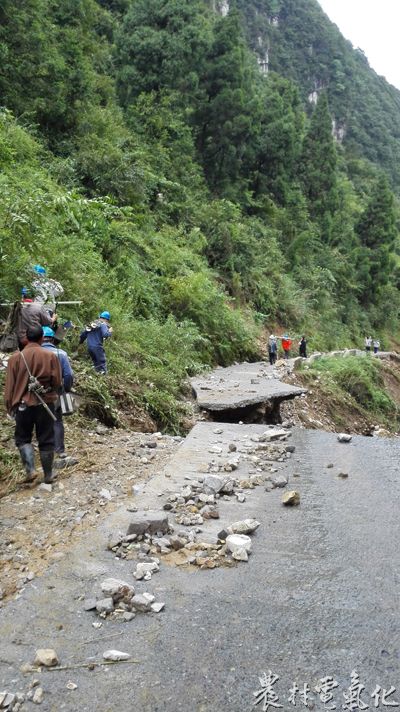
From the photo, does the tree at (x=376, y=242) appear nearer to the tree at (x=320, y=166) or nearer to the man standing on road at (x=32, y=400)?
the tree at (x=320, y=166)

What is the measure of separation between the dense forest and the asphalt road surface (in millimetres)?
4528

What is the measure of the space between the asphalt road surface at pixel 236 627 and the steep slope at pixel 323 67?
93.5 m

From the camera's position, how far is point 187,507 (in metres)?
4.45

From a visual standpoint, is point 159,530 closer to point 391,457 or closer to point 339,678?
point 339,678

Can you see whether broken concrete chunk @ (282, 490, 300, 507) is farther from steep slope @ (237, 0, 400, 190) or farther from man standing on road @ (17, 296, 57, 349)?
steep slope @ (237, 0, 400, 190)

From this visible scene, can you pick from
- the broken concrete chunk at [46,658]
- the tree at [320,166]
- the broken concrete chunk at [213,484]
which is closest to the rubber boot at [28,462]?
the broken concrete chunk at [213,484]

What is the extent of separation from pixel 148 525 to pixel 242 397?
598 cm

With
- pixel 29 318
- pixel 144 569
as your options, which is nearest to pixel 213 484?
pixel 144 569

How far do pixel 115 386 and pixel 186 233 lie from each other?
13.3m

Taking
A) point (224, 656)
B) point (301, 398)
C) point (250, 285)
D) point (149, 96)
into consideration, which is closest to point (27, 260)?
point (224, 656)

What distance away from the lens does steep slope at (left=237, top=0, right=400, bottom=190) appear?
92.2 m

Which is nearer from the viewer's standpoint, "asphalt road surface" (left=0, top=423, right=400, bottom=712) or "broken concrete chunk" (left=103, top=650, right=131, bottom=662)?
"asphalt road surface" (left=0, top=423, right=400, bottom=712)

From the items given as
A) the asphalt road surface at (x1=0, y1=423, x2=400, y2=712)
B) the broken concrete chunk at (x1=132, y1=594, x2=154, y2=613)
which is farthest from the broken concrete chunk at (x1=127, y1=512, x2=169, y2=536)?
the broken concrete chunk at (x1=132, y1=594, x2=154, y2=613)

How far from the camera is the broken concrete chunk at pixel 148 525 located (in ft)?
12.6
